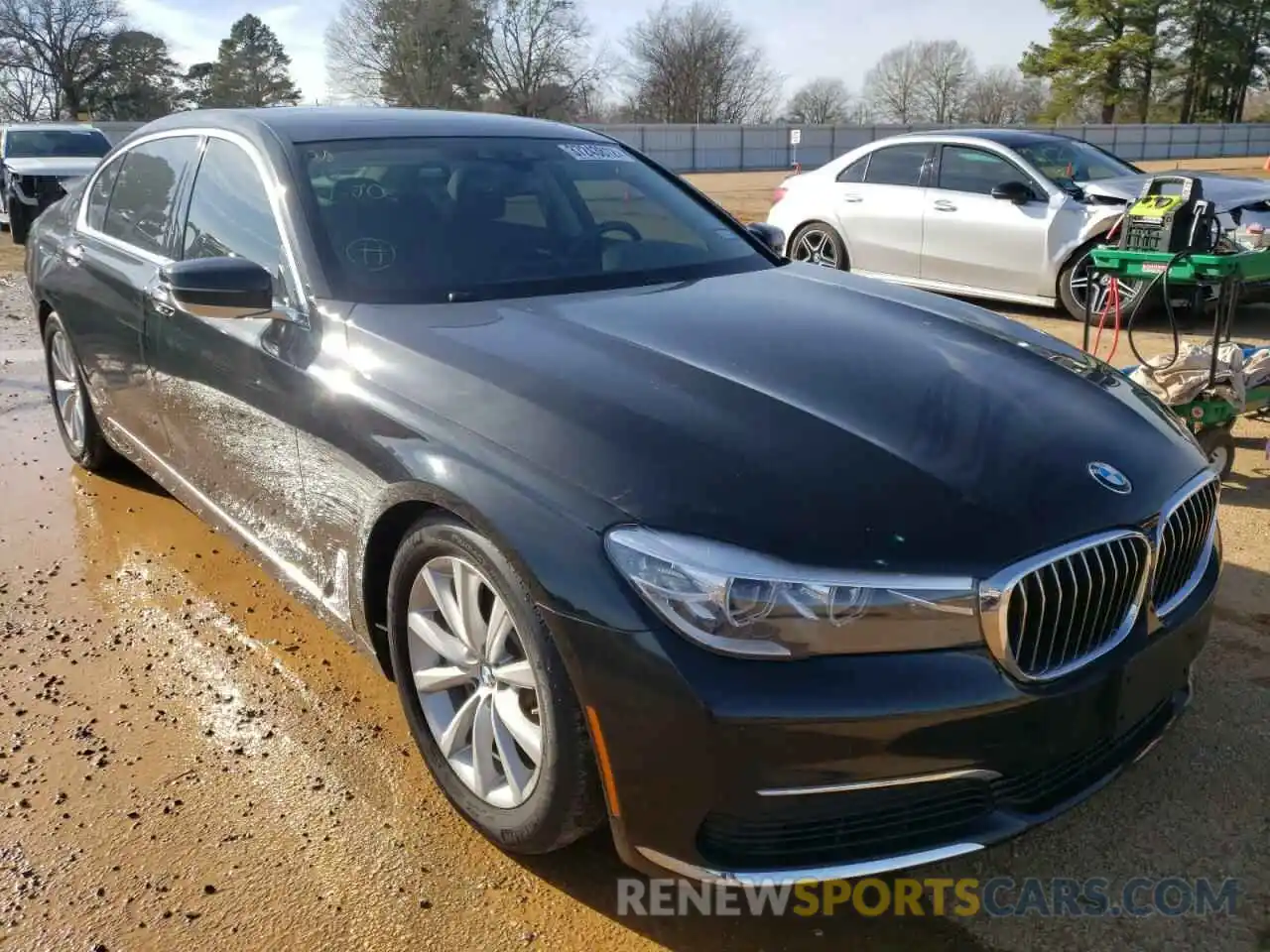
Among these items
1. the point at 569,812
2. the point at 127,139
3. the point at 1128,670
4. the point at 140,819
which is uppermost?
the point at 127,139

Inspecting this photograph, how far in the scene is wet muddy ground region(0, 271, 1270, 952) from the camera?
2229 millimetres

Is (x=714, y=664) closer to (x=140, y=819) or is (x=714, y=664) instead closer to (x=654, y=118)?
(x=140, y=819)

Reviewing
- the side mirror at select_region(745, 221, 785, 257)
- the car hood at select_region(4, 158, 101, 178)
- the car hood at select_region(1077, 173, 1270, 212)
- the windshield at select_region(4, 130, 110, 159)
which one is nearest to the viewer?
the side mirror at select_region(745, 221, 785, 257)

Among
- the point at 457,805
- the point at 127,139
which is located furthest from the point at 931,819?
the point at 127,139

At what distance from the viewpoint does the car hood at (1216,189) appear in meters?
7.88

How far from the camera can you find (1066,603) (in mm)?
2035

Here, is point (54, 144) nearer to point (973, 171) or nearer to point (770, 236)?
point (973, 171)

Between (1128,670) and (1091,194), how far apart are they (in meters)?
7.00

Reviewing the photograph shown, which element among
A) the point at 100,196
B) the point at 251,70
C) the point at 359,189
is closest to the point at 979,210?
the point at 100,196

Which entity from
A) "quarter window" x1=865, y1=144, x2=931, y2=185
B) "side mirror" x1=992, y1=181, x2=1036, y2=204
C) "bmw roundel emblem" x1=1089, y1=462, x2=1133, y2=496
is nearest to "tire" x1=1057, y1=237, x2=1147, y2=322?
"side mirror" x1=992, y1=181, x2=1036, y2=204

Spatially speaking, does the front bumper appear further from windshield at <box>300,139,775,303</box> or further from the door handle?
the door handle

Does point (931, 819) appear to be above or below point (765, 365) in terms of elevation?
below

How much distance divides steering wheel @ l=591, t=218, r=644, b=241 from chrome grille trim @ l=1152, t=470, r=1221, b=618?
1.87 m

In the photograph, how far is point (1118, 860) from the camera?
240 centimetres
